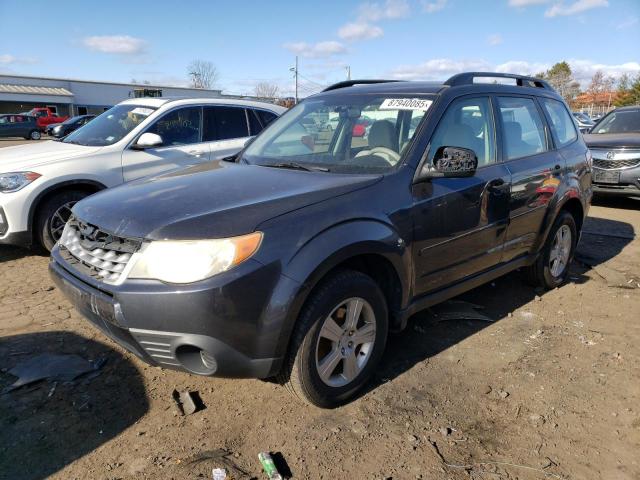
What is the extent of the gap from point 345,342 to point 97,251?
142 centimetres

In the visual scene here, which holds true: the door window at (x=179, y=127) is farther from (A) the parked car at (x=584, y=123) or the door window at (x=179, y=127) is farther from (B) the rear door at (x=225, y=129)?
(A) the parked car at (x=584, y=123)

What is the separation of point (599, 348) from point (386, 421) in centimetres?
191

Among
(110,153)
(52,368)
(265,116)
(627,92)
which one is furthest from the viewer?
(627,92)

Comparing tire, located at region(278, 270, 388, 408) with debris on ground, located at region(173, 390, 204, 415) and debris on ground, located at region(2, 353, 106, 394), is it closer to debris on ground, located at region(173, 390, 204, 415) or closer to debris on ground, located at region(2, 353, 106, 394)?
debris on ground, located at region(173, 390, 204, 415)

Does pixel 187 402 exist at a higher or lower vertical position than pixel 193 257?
lower

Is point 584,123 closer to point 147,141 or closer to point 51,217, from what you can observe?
point 147,141

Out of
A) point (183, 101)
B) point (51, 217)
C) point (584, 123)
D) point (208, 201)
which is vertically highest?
point (183, 101)

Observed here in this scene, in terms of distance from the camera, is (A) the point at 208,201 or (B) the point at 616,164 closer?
(A) the point at 208,201

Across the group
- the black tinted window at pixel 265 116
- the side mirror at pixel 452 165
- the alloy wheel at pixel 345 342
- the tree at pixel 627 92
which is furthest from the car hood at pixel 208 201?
the tree at pixel 627 92

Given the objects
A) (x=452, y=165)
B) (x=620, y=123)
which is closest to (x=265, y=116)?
(x=452, y=165)

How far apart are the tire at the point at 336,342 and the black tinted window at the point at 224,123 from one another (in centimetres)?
419

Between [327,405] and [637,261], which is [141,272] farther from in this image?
[637,261]

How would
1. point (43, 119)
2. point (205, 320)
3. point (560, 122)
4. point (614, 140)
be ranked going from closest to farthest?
point (205, 320), point (560, 122), point (614, 140), point (43, 119)

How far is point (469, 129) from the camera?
11.6ft
